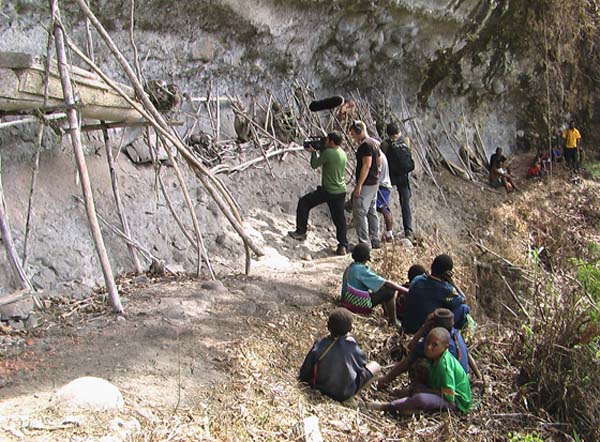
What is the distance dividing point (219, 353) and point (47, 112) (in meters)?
2.20

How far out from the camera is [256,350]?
4125 mm

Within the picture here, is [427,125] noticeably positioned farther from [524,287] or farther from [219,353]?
[219,353]

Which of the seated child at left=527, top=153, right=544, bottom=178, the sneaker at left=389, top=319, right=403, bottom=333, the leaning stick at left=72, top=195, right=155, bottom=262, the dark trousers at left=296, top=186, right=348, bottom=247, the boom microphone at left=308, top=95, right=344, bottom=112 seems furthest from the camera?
the seated child at left=527, top=153, right=544, bottom=178

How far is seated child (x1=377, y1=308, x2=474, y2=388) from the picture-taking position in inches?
162

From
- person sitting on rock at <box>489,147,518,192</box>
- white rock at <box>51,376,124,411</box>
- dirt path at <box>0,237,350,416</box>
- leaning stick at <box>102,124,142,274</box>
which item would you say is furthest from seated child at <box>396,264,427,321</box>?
person sitting on rock at <box>489,147,518,192</box>

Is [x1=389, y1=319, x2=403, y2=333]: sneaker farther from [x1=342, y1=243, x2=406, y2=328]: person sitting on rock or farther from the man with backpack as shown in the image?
the man with backpack

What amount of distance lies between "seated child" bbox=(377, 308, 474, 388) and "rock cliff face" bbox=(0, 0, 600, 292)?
12.5ft

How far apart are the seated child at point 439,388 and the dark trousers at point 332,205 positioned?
2.86 m

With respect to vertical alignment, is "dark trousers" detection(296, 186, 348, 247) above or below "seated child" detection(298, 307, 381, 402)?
above

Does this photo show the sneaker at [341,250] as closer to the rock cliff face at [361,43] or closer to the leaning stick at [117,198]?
the leaning stick at [117,198]

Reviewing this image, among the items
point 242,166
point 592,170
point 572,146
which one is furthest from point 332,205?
point 592,170

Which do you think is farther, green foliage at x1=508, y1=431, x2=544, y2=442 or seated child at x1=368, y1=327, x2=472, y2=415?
seated child at x1=368, y1=327, x2=472, y2=415

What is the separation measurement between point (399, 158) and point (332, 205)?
3.95ft

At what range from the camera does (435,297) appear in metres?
4.59
